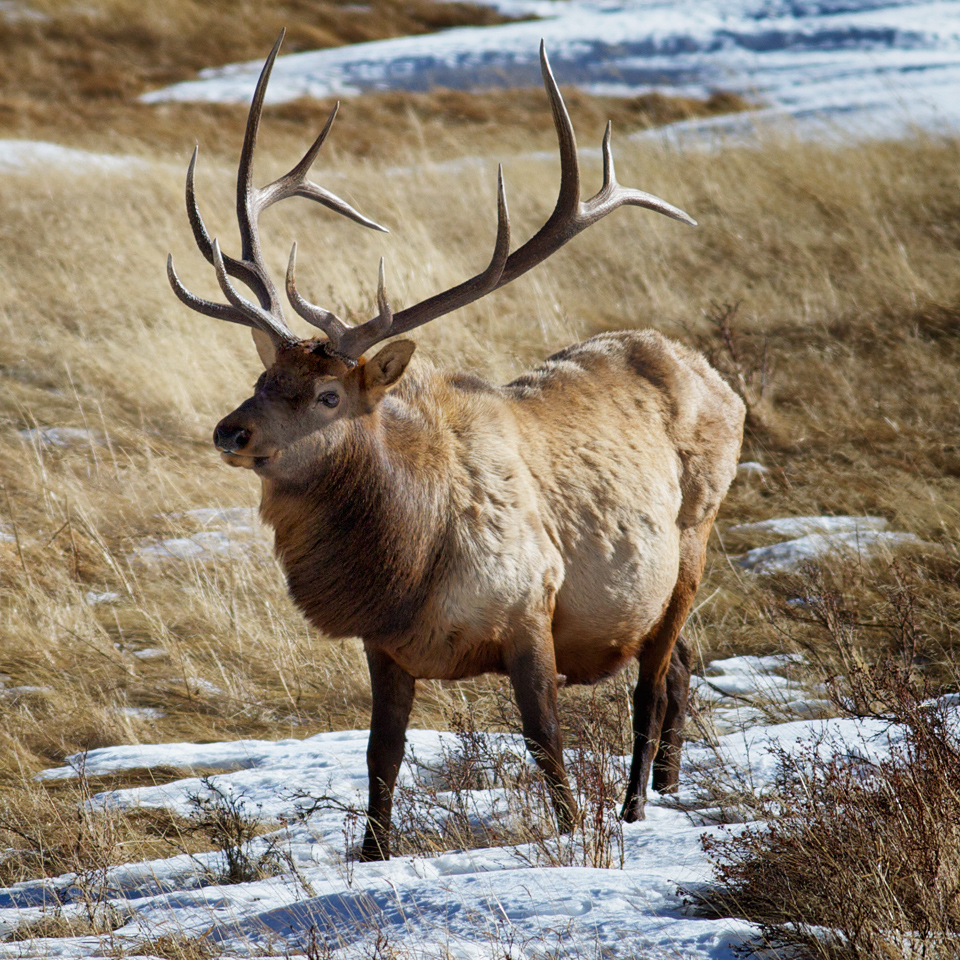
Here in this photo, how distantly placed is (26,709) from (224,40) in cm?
2301

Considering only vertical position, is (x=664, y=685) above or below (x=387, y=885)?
below

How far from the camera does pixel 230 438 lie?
331cm

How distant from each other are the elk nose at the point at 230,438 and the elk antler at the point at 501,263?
1.48 feet

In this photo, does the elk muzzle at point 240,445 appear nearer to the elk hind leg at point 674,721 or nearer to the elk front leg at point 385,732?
the elk front leg at point 385,732

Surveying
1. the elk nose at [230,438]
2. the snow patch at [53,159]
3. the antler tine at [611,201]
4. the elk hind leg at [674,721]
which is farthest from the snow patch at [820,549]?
the snow patch at [53,159]

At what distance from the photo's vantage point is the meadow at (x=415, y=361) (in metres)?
5.09

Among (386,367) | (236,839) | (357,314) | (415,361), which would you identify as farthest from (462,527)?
(357,314)

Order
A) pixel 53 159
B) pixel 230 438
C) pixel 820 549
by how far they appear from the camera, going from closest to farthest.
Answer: pixel 230 438 < pixel 820 549 < pixel 53 159

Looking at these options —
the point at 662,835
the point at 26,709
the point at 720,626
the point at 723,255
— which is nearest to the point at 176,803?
the point at 26,709

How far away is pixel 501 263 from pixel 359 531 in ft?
3.26

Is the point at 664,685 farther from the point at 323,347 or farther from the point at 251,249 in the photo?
the point at 251,249

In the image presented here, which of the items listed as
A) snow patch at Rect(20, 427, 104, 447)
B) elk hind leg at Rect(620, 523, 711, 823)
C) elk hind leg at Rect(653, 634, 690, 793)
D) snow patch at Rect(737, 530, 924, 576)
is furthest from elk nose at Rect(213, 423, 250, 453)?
snow patch at Rect(20, 427, 104, 447)

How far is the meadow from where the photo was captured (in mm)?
5086

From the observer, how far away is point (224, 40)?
24.6 meters
